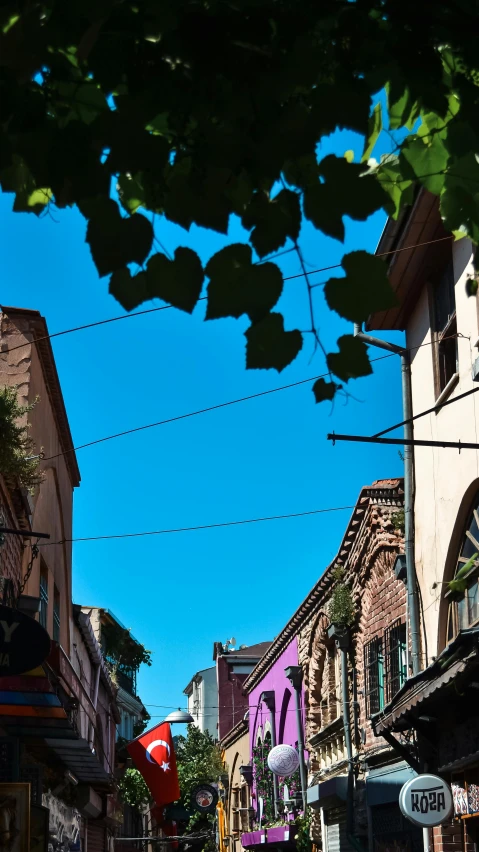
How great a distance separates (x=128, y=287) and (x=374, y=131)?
1.11 meters

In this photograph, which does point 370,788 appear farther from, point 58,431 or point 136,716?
point 136,716

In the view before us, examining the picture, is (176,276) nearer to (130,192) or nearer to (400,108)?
(130,192)

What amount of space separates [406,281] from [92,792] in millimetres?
9920

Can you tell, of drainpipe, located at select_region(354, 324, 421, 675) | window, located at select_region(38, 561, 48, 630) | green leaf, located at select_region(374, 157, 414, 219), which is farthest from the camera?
window, located at select_region(38, 561, 48, 630)

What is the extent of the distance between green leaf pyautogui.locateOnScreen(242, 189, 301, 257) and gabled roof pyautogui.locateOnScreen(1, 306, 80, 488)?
8708 millimetres

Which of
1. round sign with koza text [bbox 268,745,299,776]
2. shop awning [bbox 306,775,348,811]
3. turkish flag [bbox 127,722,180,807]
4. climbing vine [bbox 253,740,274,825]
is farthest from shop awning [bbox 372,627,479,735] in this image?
Result: climbing vine [bbox 253,740,274,825]

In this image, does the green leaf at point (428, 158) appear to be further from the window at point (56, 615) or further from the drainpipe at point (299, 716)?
the drainpipe at point (299, 716)

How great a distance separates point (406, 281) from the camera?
510 inches

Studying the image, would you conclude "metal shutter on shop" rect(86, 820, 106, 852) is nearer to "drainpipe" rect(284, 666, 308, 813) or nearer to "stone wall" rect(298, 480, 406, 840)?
"drainpipe" rect(284, 666, 308, 813)

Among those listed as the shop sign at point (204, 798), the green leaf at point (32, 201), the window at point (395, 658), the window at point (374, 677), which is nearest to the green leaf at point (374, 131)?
the green leaf at point (32, 201)

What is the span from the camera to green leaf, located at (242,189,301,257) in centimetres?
308

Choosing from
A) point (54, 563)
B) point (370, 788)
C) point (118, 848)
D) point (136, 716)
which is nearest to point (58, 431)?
point (54, 563)

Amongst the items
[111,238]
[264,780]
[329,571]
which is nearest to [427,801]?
[111,238]

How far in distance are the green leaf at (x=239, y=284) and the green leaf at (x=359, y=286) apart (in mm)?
169
